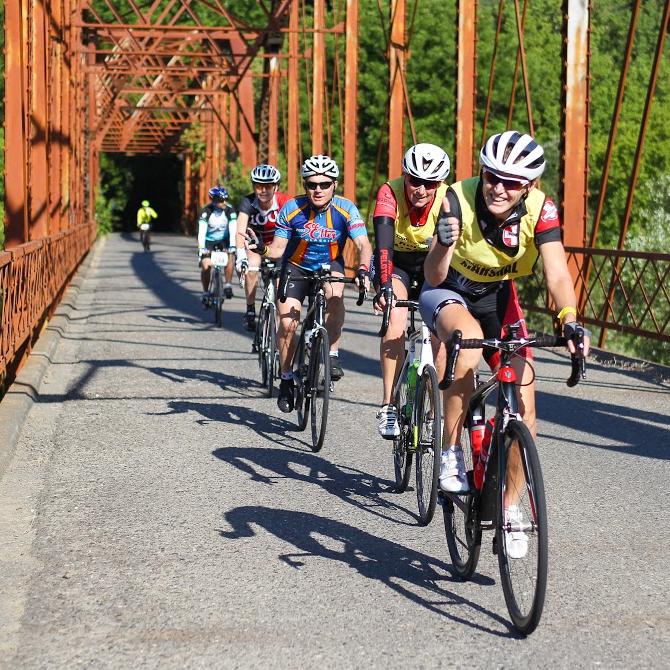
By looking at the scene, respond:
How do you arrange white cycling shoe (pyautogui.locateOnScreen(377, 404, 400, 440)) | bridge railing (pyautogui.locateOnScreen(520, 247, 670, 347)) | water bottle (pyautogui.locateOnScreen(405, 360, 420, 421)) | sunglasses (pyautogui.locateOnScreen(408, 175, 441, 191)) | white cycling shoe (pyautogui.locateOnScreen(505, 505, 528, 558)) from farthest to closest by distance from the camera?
bridge railing (pyautogui.locateOnScreen(520, 247, 670, 347)) → sunglasses (pyautogui.locateOnScreen(408, 175, 441, 191)) → white cycling shoe (pyautogui.locateOnScreen(377, 404, 400, 440)) → water bottle (pyautogui.locateOnScreen(405, 360, 420, 421)) → white cycling shoe (pyautogui.locateOnScreen(505, 505, 528, 558))

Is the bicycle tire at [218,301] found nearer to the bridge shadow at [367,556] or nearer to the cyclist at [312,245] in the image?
the cyclist at [312,245]

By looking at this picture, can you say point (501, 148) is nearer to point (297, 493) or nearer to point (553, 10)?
point (297, 493)

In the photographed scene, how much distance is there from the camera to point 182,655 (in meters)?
4.21

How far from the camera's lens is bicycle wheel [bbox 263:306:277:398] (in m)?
10.3

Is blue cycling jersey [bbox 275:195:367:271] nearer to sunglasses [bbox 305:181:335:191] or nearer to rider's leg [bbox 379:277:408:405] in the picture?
sunglasses [bbox 305:181:335:191]

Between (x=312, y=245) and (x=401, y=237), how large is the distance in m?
1.38

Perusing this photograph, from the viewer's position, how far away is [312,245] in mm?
8953

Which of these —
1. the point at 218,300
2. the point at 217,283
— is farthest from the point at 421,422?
the point at 217,283

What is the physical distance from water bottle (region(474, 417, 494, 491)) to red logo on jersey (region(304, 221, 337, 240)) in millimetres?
3900

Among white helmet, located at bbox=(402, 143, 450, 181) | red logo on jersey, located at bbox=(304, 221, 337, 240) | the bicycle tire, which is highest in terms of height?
white helmet, located at bbox=(402, 143, 450, 181)

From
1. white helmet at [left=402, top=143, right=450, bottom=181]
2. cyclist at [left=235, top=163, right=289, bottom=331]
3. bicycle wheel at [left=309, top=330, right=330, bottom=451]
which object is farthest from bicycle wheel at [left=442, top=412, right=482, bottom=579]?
cyclist at [left=235, top=163, right=289, bottom=331]

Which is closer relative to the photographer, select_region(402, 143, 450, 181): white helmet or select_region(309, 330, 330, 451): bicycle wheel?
select_region(402, 143, 450, 181): white helmet

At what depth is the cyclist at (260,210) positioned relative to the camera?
38.0 ft

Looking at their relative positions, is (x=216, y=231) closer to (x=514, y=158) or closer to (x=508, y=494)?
(x=514, y=158)
